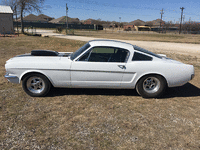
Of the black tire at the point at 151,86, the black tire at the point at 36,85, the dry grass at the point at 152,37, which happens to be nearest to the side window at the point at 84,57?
the black tire at the point at 36,85

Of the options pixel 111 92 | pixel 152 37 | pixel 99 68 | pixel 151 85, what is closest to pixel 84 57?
pixel 99 68

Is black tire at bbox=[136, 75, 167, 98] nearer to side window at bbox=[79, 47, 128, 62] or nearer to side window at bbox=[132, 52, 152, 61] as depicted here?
side window at bbox=[132, 52, 152, 61]

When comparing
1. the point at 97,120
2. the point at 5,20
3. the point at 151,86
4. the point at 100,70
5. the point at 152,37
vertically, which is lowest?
the point at 97,120

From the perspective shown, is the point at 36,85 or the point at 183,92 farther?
the point at 183,92

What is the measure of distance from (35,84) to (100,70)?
66.3 inches

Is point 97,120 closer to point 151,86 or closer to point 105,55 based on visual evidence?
point 105,55

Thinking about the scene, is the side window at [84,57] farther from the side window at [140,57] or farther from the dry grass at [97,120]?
the side window at [140,57]

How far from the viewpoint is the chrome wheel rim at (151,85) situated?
14.3ft

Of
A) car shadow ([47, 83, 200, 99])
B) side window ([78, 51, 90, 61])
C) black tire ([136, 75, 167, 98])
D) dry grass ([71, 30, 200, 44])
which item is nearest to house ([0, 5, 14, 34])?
dry grass ([71, 30, 200, 44])

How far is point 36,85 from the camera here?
4.28 m

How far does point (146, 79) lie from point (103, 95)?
1232 mm

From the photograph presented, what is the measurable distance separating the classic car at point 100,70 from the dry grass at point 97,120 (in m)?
0.40

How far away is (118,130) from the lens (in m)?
3.11

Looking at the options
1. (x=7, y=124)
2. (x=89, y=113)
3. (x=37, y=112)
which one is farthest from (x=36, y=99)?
(x=89, y=113)
